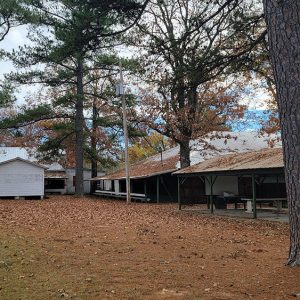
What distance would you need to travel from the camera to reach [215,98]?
1191 inches

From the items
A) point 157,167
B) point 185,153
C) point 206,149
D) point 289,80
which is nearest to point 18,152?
point 157,167

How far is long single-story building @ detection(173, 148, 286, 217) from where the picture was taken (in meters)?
16.1

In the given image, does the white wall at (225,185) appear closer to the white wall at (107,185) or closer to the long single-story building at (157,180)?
the long single-story building at (157,180)

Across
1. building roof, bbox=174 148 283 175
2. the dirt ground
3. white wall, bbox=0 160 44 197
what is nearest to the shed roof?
white wall, bbox=0 160 44 197

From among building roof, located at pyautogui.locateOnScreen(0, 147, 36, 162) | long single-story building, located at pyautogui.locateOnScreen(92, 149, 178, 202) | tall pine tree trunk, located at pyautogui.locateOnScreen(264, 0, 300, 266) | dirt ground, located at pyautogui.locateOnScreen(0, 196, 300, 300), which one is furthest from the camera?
building roof, located at pyautogui.locateOnScreen(0, 147, 36, 162)

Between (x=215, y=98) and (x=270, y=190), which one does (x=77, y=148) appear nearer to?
(x=215, y=98)

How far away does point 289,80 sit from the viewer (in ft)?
19.6

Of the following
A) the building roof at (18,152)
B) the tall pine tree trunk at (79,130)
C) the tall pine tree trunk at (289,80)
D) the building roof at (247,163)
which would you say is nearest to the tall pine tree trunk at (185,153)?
the building roof at (247,163)

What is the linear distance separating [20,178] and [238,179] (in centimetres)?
1729

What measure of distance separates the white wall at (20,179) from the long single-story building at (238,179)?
45.9 ft

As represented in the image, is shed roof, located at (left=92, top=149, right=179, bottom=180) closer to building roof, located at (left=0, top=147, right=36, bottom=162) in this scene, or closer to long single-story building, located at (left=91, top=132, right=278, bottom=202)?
long single-story building, located at (left=91, top=132, right=278, bottom=202)

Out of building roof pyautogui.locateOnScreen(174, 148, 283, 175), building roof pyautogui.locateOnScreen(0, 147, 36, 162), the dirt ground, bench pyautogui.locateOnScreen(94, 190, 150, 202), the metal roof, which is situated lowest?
the dirt ground

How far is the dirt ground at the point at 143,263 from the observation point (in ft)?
18.0

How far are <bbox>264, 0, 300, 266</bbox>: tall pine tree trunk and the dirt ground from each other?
1119mm
